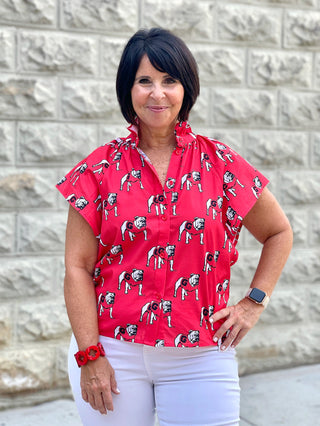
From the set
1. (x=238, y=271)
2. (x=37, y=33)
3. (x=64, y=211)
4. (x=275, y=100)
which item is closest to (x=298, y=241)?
(x=238, y=271)

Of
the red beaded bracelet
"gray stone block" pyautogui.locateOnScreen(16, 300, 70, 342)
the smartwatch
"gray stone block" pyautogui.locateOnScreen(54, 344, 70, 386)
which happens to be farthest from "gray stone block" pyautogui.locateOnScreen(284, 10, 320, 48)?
the red beaded bracelet

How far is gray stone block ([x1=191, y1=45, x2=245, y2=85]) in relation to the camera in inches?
170

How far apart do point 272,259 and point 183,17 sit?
2.41 meters

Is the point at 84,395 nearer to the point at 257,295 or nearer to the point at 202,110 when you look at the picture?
the point at 257,295

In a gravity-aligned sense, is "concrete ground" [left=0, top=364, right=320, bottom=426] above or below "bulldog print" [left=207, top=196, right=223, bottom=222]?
below

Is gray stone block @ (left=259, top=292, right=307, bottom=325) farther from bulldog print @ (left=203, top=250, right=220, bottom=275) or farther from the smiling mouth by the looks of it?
the smiling mouth

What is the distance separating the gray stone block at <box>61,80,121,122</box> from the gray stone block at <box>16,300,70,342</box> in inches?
44.2

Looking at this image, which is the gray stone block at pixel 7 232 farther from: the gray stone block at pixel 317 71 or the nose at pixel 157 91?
the gray stone block at pixel 317 71

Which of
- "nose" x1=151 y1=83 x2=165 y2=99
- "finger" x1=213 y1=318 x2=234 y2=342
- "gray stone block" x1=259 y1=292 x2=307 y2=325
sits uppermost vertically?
"nose" x1=151 y1=83 x2=165 y2=99

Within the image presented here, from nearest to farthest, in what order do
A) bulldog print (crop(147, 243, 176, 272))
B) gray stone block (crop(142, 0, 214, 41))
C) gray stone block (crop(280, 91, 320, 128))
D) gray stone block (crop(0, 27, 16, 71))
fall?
bulldog print (crop(147, 243, 176, 272))
gray stone block (crop(0, 27, 16, 71))
gray stone block (crop(142, 0, 214, 41))
gray stone block (crop(280, 91, 320, 128))

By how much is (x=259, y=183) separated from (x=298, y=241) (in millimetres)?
2526

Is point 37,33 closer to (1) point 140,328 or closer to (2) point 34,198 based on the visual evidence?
(2) point 34,198

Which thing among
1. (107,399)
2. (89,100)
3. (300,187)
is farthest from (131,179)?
(300,187)

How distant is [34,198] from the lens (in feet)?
12.9
